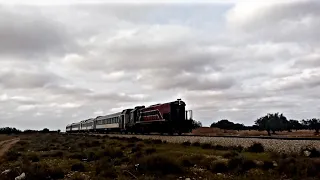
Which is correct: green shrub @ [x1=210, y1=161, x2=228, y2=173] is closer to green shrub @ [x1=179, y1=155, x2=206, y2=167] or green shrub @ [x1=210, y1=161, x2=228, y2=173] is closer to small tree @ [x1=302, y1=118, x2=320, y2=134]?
green shrub @ [x1=179, y1=155, x2=206, y2=167]

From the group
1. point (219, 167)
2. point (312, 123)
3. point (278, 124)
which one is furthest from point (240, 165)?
point (312, 123)

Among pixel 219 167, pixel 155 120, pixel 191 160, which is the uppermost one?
pixel 155 120

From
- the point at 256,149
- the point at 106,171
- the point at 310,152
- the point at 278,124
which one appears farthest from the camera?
the point at 278,124

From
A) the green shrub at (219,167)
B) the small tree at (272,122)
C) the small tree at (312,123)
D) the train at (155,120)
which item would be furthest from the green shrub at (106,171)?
the small tree at (312,123)

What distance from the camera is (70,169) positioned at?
51.9 ft

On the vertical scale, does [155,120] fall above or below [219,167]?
above

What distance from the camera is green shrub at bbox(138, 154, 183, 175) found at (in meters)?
13.6

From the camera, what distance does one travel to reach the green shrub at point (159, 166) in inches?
537

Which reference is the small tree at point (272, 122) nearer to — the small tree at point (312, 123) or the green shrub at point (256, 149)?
the small tree at point (312, 123)

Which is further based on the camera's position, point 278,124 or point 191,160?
point 278,124

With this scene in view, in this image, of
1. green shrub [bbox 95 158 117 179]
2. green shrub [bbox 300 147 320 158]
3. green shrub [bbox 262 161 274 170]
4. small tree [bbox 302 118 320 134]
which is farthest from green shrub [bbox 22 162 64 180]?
small tree [bbox 302 118 320 134]

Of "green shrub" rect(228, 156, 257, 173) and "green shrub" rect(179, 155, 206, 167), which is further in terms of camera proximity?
"green shrub" rect(179, 155, 206, 167)

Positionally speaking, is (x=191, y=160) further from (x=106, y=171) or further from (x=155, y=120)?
(x=155, y=120)

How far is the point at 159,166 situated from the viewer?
46.0 ft
